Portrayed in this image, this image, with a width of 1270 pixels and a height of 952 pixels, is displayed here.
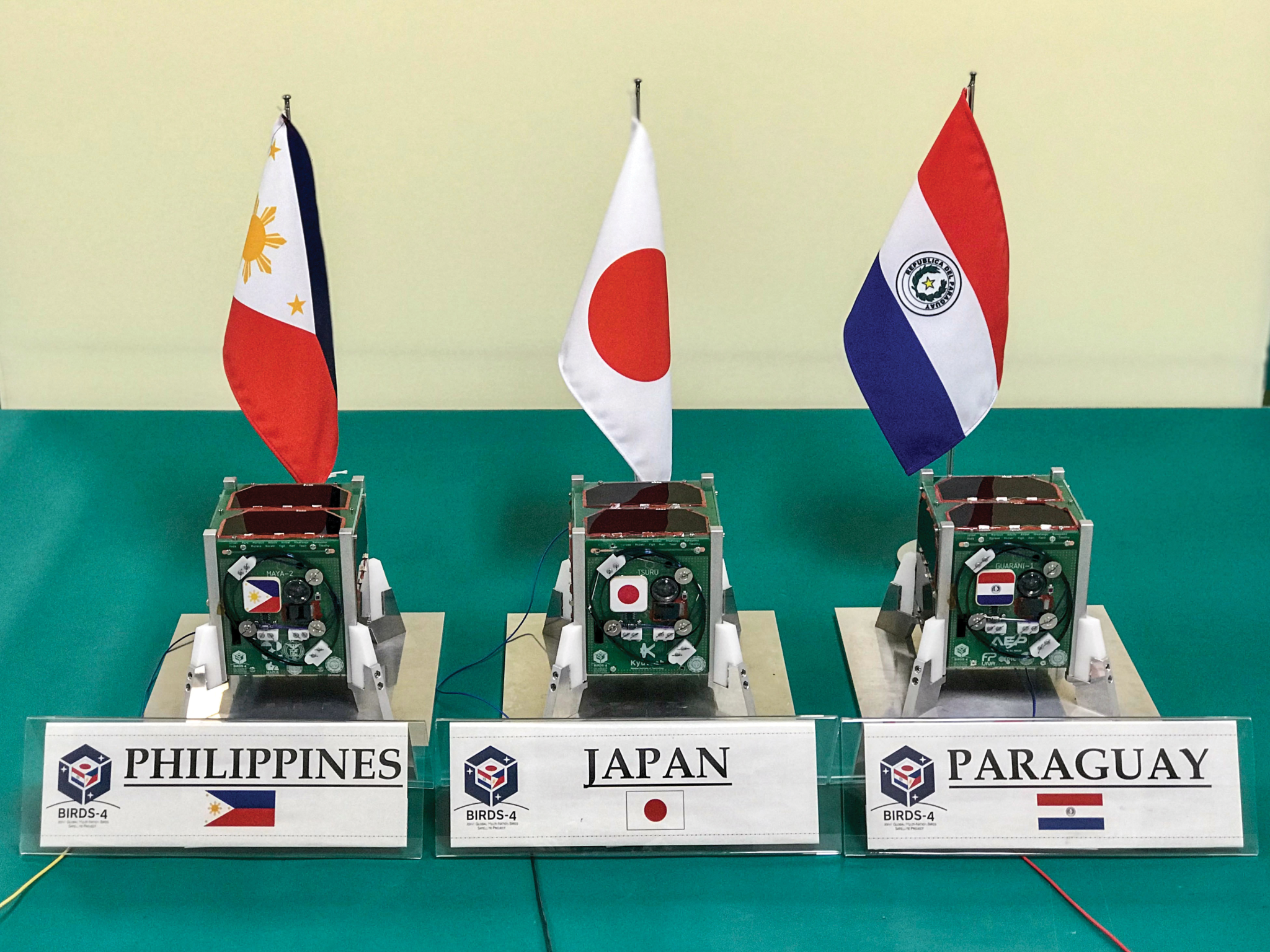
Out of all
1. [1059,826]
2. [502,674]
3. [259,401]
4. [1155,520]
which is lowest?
[1059,826]

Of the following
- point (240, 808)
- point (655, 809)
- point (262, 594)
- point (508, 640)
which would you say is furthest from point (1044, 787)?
point (262, 594)

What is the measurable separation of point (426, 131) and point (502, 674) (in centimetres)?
261

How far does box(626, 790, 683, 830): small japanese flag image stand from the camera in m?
3.97

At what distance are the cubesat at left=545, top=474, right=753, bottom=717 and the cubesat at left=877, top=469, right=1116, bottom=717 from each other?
64cm

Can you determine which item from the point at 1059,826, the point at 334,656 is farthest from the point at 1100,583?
the point at 334,656

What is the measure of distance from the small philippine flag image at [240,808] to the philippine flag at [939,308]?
7.08 ft

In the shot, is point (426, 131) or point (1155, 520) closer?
point (1155, 520)

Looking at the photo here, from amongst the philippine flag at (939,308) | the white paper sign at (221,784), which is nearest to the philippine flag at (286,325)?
the white paper sign at (221,784)

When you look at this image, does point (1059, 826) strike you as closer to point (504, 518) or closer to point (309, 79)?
point (504, 518)

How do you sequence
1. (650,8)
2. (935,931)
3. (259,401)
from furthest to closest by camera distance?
(650,8)
(259,401)
(935,931)

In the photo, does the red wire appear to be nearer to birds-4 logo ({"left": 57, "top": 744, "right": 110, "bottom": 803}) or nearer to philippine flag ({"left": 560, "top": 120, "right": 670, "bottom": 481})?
philippine flag ({"left": 560, "top": 120, "right": 670, "bottom": 481})

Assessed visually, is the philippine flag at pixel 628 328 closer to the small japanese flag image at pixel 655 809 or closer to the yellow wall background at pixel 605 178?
the small japanese flag image at pixel 655 809

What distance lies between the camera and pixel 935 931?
151 inches

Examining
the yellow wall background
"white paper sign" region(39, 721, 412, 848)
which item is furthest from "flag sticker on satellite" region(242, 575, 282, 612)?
the yellow wall background
